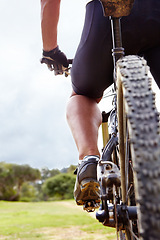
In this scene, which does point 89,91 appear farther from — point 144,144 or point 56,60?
point 144,144

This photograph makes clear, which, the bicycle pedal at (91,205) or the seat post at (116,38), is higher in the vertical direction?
the seat post at (116,38)

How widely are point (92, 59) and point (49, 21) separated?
0.32 metres

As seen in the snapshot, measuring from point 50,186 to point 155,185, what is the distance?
21058 millimetres

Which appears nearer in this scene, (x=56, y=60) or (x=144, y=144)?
(x=144, y=144)

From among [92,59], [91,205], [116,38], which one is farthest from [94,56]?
[91,205]

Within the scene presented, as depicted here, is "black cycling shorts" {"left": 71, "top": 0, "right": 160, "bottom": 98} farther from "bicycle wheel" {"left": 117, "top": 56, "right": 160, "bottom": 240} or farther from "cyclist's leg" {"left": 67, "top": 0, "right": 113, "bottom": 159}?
"bicycle wheel" {"left": 117, "top": 56, "right": 160, "bottom": 240}

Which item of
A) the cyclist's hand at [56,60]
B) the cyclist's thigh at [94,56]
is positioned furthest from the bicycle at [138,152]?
the cyclist's hand at [56,60]

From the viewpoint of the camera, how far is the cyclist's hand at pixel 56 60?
1.43 m

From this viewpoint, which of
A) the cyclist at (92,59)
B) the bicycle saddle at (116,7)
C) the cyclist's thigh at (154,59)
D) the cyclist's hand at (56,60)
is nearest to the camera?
the bicycle saddle at (116,7)

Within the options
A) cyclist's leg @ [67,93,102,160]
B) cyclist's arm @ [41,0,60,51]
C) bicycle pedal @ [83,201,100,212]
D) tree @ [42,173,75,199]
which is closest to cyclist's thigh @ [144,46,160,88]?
cyclist's leg @ [67,93,102,160]

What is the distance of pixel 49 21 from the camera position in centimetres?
127

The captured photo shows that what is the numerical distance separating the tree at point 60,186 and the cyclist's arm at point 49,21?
18447 mm

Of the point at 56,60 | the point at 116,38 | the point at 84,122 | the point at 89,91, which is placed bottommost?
the point at 84,122

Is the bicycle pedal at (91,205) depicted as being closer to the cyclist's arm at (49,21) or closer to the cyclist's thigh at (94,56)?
the cyclist's thigh at (94,56)
